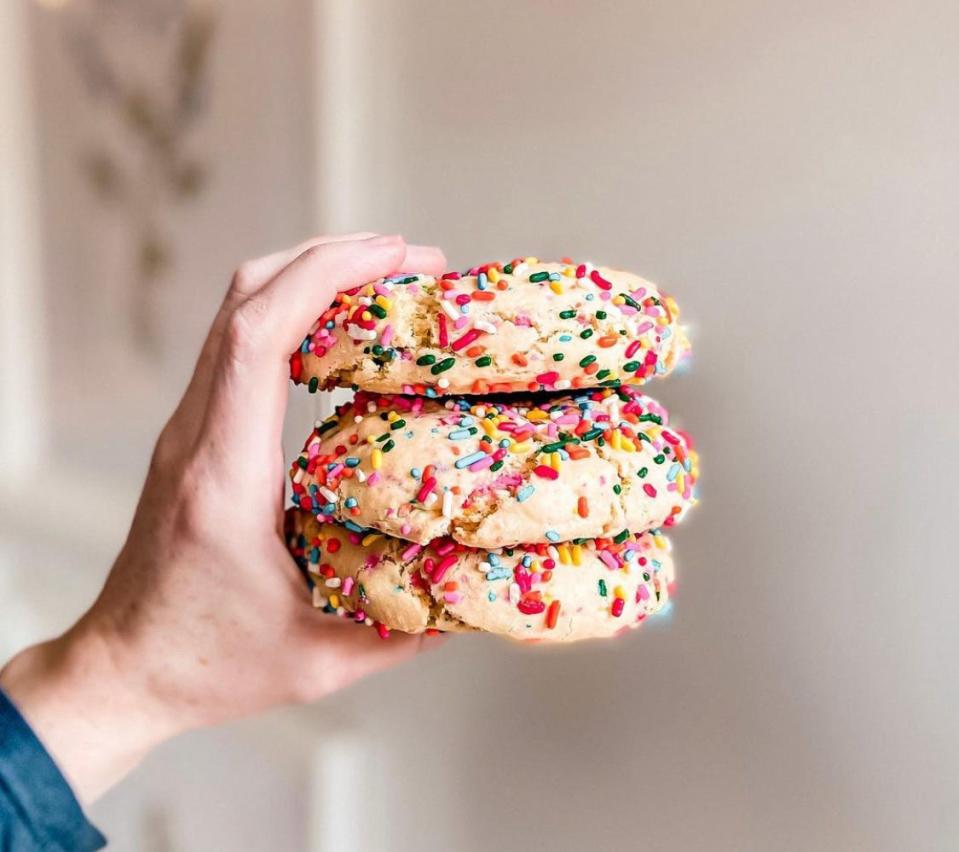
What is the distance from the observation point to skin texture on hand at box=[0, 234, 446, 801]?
125 cm

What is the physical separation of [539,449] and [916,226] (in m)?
0.71

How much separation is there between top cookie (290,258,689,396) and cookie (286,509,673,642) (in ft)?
0.71

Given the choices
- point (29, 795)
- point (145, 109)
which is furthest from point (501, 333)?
point (145, 109)

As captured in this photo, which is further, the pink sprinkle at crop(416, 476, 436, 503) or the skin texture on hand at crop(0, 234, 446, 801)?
the skin texture on hand at crop(0, 234, 446, 801)

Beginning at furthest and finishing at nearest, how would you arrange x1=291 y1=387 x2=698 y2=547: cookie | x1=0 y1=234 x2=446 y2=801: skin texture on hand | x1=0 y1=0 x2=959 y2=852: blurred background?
x1=0 y1=0 x2=959 y2=852: blurred background
x1=0 y1=234 x2=446 y2=801: skin texture on hand
x1=291 y1=387 x2=698 y2=547: cookie

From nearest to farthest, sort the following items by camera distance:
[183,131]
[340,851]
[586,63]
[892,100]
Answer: [892,100] < [586,63] < [340,851] < [183,131]

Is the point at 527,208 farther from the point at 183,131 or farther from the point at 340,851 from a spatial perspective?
Result: the point at 340,851

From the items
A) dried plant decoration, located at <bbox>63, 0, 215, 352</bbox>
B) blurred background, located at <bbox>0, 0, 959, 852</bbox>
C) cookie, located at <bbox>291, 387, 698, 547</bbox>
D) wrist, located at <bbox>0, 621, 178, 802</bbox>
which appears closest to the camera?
cookie, located at <bbox>291, 387, 698, 547</bbox>

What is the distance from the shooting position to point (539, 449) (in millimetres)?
1112

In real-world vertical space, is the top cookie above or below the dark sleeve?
above

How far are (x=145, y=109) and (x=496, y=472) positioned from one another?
2.24 m

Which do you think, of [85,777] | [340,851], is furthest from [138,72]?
→ [340,851]

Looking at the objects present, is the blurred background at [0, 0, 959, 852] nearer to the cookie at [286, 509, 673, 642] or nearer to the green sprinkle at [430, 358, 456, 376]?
the cookie at [286, 509, 673, 642]

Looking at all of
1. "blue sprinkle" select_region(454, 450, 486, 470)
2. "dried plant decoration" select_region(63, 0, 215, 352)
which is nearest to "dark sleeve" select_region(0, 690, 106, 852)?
"blue sprinkle" select_region(454, 450, 486, 470)
